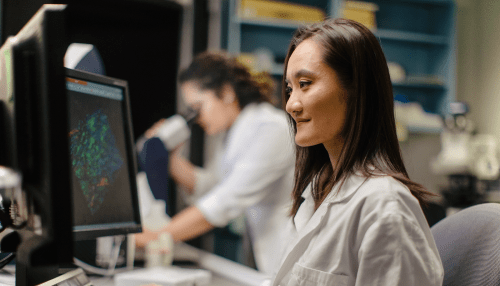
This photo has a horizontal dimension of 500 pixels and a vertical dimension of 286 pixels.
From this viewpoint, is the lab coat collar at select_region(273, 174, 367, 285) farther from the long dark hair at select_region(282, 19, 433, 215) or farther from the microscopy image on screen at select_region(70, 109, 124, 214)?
the microscopy image on screen at select_region(70, 109, 124, 214)

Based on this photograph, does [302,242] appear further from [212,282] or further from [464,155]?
[464,155]

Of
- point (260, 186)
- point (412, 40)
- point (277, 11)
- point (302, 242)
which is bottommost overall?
point (260, 186)

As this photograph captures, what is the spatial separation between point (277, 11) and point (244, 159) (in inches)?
59.8

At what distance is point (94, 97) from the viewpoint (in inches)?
37.3

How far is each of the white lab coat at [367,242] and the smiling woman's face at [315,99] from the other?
0.36 ft

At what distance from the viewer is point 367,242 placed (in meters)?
0.64

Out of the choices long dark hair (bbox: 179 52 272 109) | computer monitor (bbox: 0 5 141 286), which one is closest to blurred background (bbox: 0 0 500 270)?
long dark hair (bbox: 179 52 272 109)

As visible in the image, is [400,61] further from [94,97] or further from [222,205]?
[94,97]

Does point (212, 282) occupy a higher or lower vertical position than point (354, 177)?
lower

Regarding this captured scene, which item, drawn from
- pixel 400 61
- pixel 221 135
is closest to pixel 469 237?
pixel 221 135

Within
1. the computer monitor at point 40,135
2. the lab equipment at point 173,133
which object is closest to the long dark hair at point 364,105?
the computer monitor at point 40,135

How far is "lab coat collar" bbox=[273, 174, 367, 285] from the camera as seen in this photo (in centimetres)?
75

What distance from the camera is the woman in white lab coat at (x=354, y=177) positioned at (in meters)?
0.63

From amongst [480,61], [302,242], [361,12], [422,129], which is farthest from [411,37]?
[302,242]
